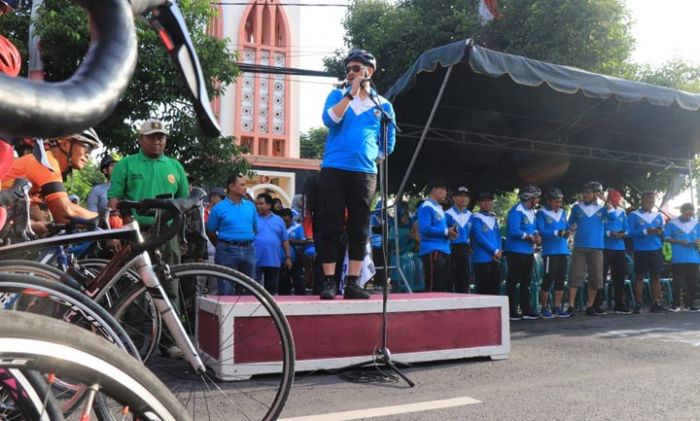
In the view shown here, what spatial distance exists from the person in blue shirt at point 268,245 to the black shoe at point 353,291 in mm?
3075

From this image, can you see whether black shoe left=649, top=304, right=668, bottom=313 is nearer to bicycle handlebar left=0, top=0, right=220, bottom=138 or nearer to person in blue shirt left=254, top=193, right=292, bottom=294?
person in blue shirt left=254, top=193, right=292, bottom=294

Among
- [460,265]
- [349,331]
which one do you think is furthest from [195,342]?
[460,265]

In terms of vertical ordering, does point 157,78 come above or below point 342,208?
above

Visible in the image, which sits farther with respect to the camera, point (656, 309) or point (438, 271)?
point (656, 309)

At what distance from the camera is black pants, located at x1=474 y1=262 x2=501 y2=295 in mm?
7566

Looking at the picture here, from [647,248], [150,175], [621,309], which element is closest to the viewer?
[150,175]

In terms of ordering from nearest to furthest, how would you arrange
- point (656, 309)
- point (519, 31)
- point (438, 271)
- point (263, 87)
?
point (438, 271), point (656, 309), point (519, 31), point (263, 87)

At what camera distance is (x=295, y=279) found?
934cm

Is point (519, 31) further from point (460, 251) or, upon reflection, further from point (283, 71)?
point (460, 251)

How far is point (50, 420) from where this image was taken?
89 cm

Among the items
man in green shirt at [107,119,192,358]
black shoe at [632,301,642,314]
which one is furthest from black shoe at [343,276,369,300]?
black shoe at [632,301,642,314]

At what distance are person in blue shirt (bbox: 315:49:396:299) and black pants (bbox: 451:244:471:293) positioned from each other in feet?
11.7

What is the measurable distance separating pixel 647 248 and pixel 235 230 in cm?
636

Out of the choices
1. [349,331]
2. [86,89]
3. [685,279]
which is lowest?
[685,279]
